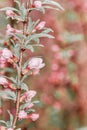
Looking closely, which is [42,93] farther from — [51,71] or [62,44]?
[62,44]

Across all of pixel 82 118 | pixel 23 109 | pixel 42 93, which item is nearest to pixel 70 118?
pixel 82 118

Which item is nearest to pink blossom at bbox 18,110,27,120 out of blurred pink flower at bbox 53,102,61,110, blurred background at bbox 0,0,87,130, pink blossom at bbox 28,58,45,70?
pink blossom at bbox 28,58,45,70

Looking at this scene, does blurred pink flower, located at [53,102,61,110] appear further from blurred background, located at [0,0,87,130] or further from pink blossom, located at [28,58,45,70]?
pink blossom, located at [28,58,45,70]

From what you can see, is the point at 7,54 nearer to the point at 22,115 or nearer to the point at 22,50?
the point at 22,50

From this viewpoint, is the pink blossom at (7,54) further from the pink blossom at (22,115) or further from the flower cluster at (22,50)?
the pink blossom at (22,115)

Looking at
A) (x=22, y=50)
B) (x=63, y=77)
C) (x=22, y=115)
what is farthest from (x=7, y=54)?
(x=63, y=77)

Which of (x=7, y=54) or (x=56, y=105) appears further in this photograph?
(x=56, y=105)

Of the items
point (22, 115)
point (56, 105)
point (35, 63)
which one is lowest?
point (56, 105)

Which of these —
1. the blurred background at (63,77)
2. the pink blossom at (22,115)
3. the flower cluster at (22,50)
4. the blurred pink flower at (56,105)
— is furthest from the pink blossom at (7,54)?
the blurred pink flower at (56,105)
